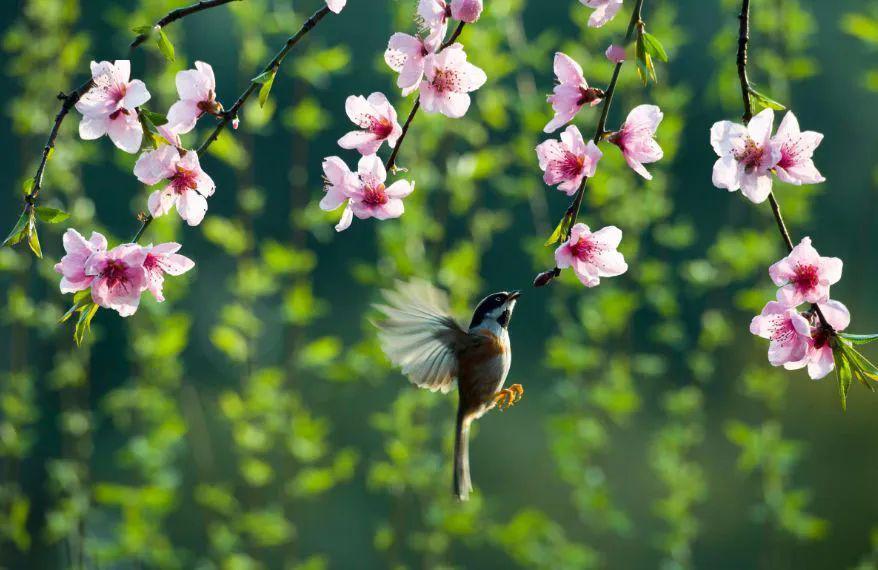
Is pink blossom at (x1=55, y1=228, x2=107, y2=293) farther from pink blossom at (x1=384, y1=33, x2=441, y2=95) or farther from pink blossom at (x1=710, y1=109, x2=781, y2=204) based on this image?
pink blossom at (x1=710, y1=109, x2=781, y2=204)

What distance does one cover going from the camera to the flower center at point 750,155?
2.86ft

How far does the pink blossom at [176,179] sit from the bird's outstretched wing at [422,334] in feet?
0.78

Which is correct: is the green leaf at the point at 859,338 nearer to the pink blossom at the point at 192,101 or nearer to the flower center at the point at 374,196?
the flower center at the point at 374,196

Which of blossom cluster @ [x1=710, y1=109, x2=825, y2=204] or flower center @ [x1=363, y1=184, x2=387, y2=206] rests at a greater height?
blossom cluster @ [x1=710, y1=109, x2=825, y2=204]

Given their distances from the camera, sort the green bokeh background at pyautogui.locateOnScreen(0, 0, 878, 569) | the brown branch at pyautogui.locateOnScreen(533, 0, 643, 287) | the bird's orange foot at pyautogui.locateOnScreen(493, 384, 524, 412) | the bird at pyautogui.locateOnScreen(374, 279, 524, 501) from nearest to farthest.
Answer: the brown branch at pyautogui.locateOnScreen(533, 0, 643, 287) < the bird's orange foot at pyautogui.locateOnScreen(493, 384, 524, 412) < the bird at pyautogui.locateOnScreen(374, 279, 524, 501) < the green bokeh background at pyautogui.locateOnScreen(0, 0, 878, 569)

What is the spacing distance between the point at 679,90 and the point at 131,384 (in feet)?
5.43

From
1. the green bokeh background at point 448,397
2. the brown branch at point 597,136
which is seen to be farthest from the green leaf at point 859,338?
the green bokeh background at point 448,397

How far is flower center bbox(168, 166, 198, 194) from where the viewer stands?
3.14 feet

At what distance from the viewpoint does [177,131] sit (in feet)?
3.07

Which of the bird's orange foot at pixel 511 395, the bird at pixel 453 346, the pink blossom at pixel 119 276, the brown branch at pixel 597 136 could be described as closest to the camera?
the brown branch at pixel 597 136

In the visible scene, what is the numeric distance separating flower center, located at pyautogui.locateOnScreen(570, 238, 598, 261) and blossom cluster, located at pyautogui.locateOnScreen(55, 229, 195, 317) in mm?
338

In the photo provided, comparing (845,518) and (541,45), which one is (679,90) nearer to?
(541,45)

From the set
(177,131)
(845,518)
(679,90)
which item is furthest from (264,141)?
(177,131)

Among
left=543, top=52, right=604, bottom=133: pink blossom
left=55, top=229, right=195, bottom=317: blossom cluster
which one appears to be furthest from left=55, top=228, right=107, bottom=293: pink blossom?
left=543, top=52, right=604, bottom=133: pink blossom
